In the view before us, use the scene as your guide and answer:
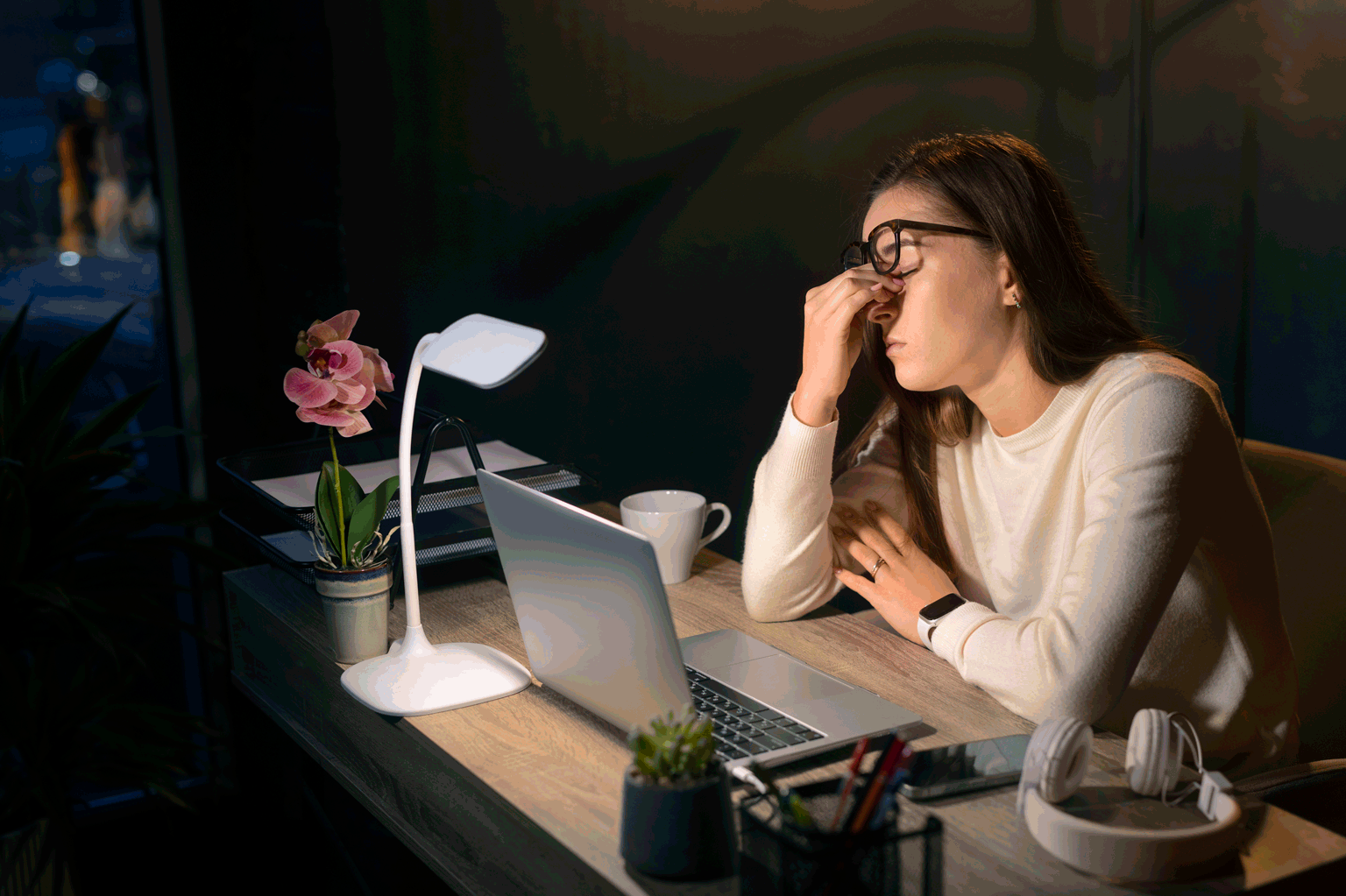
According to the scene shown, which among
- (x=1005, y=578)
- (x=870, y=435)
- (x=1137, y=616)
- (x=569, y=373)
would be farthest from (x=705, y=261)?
(x=1137, y=616)

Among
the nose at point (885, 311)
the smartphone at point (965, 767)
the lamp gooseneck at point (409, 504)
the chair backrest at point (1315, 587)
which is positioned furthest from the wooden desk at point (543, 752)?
the chair backrest at point (1315, 587)

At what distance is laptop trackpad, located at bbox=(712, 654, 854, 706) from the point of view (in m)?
1.37

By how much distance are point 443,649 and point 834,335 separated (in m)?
0.72

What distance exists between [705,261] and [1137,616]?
1.40 meters

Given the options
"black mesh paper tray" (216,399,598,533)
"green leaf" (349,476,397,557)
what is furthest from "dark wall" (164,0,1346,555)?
"green leaf" (349,476,397,557)

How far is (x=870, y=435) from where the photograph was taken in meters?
1.96

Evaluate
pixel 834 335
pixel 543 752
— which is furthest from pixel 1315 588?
pixel 543 752

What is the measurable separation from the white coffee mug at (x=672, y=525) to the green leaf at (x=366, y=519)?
0.44 m

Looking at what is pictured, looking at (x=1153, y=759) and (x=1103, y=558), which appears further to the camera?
(x=1103, y=558)

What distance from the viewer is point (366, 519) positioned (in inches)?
59.1

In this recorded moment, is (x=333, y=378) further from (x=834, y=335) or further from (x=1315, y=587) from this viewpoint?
(x=1315, y=587)

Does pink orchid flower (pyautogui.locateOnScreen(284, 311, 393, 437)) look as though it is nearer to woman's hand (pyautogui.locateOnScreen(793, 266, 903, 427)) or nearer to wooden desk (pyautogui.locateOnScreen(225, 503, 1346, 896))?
wooden desk (pyautogui.locateOnScreen(225, 503, 1346, 896))

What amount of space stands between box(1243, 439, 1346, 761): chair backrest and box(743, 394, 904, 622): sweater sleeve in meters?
0.68

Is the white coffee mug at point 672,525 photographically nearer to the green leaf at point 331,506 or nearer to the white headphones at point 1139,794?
the green leaf at point 331,506
